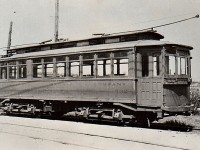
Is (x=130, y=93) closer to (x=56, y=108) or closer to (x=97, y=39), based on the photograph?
(x=97, y=39)

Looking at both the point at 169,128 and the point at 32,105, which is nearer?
the point at 169,128

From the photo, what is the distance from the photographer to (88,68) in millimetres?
13195

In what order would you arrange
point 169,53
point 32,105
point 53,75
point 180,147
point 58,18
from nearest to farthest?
point 180,147
point 169,53
point 53,75
point 32,105
point 58,18

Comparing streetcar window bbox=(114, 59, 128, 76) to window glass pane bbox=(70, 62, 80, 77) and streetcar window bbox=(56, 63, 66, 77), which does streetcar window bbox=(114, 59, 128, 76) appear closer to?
window glass pane bbox=(70, 62, 80, 77)

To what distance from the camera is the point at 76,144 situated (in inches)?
329

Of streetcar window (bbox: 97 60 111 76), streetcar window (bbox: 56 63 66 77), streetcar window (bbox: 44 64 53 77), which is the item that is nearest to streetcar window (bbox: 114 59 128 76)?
streetcar window (bbox: 97 60 111 76)

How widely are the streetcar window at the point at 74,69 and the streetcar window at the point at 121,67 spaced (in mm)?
1871

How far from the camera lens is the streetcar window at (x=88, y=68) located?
13.1 metres

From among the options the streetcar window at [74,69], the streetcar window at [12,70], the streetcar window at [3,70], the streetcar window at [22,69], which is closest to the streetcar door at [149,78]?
the streetcar window at [74,69]

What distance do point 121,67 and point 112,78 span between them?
0.53 metres

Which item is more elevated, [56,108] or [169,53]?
[169,53]

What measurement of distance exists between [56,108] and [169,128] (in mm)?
5549

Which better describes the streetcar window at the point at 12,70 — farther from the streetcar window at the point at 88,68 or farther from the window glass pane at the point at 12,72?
the streetcar window at the point at 88,68

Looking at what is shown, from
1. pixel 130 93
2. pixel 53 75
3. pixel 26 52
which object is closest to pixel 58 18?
pixel 26 52
